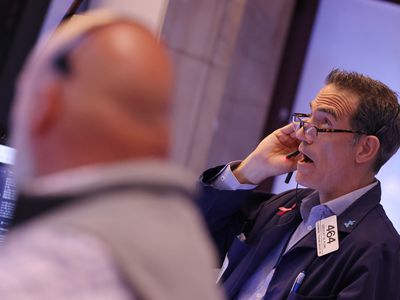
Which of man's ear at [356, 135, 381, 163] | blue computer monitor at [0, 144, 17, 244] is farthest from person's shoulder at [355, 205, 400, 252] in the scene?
blue computer monitor at [0, 144, 17, 244]

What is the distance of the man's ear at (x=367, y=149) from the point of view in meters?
2.03

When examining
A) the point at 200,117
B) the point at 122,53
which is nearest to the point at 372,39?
the point at 200,117

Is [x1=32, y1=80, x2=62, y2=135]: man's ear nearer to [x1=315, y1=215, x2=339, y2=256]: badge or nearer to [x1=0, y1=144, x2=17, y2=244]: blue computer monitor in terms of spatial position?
[x1=0, y1=144, x2=17, y2=244]: blue computer monitor

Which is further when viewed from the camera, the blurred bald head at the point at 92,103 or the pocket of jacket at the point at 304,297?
the pocket of jacket at the point at 304,297

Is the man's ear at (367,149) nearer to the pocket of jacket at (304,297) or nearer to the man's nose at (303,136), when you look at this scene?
the man's nose at (303,136)

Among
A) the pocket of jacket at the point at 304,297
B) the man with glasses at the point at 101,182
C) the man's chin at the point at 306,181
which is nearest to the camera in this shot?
the man with glasses at the point at 101,182

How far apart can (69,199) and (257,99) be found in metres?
3.37

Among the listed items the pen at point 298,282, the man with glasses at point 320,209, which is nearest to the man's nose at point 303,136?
the man with glasses at point 320,209

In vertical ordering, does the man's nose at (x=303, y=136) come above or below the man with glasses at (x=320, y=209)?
above

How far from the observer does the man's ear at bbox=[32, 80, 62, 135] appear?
2.02ft

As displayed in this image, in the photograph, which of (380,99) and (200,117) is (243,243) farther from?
(200,117)

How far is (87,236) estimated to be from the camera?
572mm

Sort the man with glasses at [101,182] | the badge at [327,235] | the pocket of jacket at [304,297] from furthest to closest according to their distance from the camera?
the badge at [327,235] < the pocket of jacket at [304,297] < the man with glasses at [101,182]

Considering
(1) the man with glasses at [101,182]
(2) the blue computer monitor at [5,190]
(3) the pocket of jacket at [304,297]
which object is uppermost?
(1) the man with glasses at [101,182]
